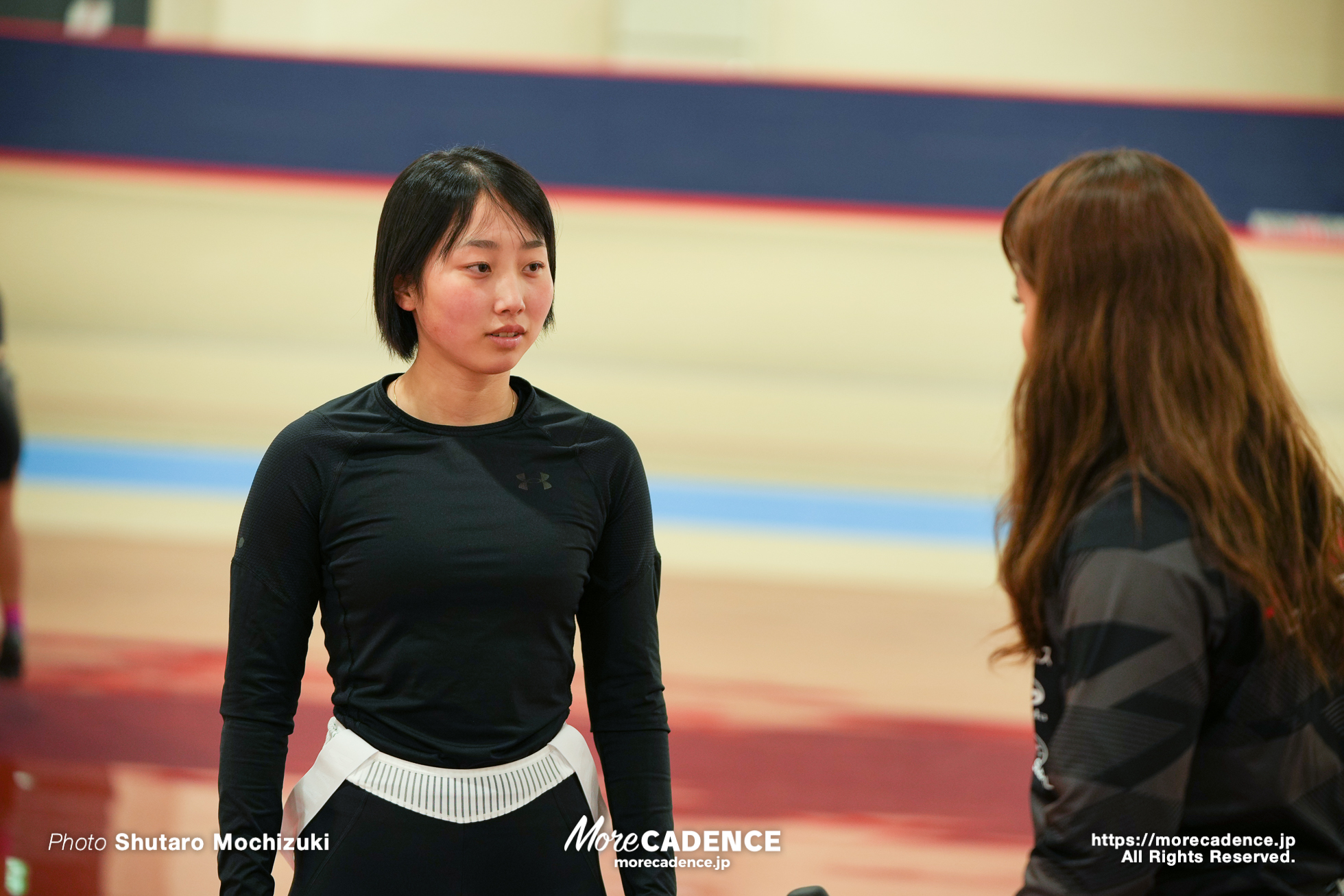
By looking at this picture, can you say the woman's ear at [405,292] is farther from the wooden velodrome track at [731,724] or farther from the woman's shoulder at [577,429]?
the wooden velodrome track at [731,724]

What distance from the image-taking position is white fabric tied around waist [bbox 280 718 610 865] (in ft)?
3.23

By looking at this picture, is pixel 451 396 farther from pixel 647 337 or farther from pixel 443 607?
pixel 647 337

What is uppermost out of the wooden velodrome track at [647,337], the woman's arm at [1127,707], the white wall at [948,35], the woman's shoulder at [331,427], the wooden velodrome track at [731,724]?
the white wall at [948,35]

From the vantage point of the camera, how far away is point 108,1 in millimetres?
5746

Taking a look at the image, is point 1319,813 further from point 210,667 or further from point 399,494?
point 210,667

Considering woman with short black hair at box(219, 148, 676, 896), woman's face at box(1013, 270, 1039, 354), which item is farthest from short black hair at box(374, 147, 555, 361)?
woman's face at box(1013, 270, 1039, 354)

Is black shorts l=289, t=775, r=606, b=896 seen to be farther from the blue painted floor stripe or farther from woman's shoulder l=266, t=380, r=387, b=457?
the blue painted floor stripe

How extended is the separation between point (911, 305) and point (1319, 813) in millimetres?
4607

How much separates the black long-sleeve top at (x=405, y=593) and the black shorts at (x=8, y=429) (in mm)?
2190

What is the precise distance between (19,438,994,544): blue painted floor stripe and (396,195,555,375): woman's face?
12.0 ft

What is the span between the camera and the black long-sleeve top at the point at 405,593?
1.00m

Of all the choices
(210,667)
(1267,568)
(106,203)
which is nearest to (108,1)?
(106,203)

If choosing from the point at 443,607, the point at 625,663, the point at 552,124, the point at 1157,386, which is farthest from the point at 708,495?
the point at 1157,386

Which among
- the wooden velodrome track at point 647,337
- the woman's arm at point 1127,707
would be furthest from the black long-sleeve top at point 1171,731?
the wooden velodrome track at point 647,337
